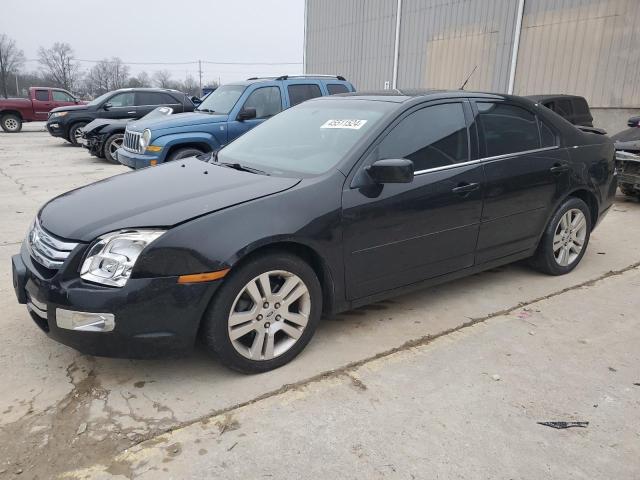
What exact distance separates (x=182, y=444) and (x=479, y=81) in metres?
15.2

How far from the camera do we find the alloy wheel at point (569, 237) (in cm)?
446

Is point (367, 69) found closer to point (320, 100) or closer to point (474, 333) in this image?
point (320, 100)

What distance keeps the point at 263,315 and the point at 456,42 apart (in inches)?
596

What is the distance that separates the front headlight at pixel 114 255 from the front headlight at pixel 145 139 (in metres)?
5.46

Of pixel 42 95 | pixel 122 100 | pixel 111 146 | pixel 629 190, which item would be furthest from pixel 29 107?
pixel 629 190

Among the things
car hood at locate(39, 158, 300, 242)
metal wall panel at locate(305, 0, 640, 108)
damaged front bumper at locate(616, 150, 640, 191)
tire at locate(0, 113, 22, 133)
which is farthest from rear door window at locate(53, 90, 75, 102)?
car hood at locate(39, 158, 300, 242)

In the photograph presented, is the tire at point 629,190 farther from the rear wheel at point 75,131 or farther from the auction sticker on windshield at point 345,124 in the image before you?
the rear wheel at point 75,131

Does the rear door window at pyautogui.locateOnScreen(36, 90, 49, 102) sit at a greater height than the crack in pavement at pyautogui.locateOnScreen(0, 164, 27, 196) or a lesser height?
greater

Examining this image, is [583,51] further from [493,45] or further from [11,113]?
[11,113]

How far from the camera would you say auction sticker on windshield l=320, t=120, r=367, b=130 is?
11.3ft

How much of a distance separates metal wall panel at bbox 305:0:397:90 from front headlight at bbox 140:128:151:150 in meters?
12.8

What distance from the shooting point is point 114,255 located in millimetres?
2574

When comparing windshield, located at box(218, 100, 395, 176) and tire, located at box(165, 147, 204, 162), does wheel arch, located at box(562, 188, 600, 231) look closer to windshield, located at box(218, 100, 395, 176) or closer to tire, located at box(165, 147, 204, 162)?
windshield, located at box(218, 100, 395, 176)

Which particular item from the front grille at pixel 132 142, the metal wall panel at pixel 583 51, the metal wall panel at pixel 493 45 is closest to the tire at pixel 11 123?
the metal wall panel at pixel 493 45
